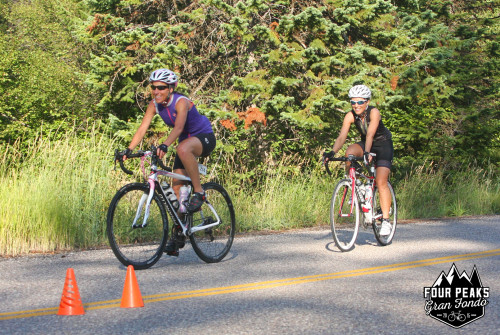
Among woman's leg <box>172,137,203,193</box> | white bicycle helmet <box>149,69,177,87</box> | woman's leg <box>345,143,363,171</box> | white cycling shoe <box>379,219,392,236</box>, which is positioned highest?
white bicycle helmet <box>149,69,177,87</box>

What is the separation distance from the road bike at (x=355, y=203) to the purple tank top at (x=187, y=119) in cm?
192

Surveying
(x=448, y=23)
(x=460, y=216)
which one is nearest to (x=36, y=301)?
(x=460, y=216)

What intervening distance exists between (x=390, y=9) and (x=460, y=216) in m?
5.01

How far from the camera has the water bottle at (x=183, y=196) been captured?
7.30 meters

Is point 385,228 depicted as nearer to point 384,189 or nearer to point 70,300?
point 384,189

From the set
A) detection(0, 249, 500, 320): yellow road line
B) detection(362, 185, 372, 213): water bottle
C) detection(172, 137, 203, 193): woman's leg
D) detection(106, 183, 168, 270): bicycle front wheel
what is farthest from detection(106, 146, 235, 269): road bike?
detection(362, 185, 372, 213): water bottle

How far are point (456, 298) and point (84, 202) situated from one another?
575 centimetres

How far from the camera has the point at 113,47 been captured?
15.1 metres

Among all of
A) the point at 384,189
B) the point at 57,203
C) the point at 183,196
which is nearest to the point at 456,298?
the point at 183,196

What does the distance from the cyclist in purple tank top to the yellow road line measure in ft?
4.57

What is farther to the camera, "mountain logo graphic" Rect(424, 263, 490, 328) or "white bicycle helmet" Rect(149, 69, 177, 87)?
"white bicycle helmet" Rect(149, 69, 177, 87)

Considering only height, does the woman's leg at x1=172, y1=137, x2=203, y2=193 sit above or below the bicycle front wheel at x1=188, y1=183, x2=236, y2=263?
above

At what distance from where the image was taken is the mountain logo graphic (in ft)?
16.8

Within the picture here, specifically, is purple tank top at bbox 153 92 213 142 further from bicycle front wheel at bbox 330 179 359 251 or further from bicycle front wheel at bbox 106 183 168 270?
bicycle front wheel at bbox 330 179 359 251
